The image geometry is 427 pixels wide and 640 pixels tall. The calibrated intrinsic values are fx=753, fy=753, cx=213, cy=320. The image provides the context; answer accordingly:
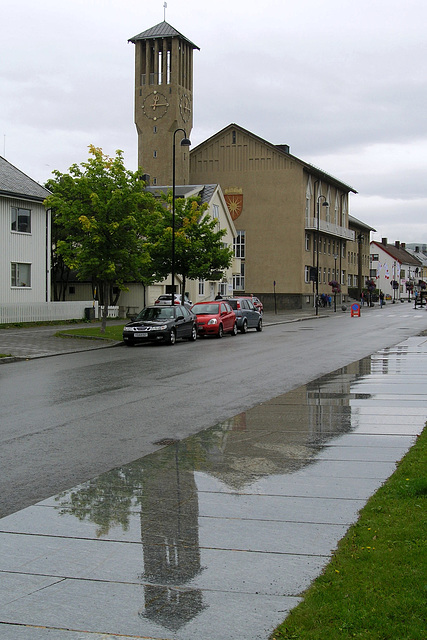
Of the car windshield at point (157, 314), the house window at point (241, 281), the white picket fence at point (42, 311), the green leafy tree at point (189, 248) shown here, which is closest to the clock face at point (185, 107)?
the house window at point (241, 281)

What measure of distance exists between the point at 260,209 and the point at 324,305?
13.6m

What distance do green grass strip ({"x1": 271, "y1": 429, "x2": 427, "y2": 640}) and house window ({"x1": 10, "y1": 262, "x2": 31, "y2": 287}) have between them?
36.3m

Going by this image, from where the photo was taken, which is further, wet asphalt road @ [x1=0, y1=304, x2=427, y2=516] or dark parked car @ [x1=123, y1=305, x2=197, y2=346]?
dark parked car @ [x1=123, y1=305, x2=197, y2=346]

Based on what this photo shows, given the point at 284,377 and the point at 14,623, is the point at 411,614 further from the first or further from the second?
the point at 284,377

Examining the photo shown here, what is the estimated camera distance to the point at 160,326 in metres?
27.7

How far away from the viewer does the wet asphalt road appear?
8.18 metres

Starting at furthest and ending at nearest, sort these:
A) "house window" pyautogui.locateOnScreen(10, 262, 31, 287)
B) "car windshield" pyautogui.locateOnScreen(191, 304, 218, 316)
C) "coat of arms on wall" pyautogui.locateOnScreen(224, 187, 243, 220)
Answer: "coat of arms on wall" pyautogui.locateOnScreen(224, 187, 243, 220)
"house window" pyautogui.locateOnScreen(10, 262, 31, 287)
"car windshield" pyautogui.locateOnScreen(191, 304, 218, 316)

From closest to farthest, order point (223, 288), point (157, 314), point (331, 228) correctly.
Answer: point (157, 314)
point (223, 288)
point (331, 228)

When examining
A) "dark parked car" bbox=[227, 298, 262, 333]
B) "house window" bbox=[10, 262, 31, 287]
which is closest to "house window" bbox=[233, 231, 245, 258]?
"house window" bbox=[10, 262, 31, 287]

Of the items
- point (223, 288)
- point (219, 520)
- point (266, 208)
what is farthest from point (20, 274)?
point (266, 208)

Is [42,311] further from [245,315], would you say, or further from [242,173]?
[242,173]

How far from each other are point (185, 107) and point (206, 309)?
162 feet

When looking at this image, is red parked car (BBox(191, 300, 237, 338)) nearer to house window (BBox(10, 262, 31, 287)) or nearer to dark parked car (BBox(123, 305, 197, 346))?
dark parked car (BBox(123, 305, 197, 346))

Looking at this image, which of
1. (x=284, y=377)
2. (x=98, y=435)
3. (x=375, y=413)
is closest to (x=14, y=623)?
(x=98, y=435)
